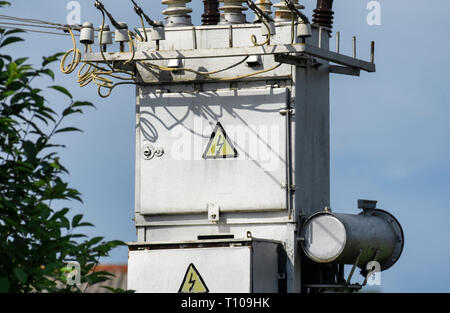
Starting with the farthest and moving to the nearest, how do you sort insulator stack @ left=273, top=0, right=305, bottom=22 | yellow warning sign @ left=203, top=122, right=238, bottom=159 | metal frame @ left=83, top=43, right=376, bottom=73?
insulator stack @ left=273, top=0, right=305, bottom=22 → yellow warning sign @ left=203, top=122, right=238, bottom=159 → metal frame @ left=83, top=43, right=376, bottom=73

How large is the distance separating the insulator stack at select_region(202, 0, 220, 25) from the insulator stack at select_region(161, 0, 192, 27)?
0.42 metres

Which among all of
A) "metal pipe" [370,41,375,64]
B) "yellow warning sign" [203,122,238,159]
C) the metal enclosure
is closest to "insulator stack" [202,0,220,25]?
"yellow warning sign" [203,122,238,159]

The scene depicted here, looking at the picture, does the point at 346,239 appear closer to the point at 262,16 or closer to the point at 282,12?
the point at 262,16

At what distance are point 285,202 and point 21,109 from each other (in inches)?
423

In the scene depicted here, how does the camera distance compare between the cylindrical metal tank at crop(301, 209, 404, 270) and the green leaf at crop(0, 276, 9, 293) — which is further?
the cylindrical metal tank at crop(301, 209, 404, 270)

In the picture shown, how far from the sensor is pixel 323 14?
22594mm

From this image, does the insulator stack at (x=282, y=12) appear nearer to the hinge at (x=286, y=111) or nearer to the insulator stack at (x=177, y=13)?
the insulator stack at (x=177, y=13)

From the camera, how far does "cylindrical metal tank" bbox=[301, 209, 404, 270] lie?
20609 millimetres

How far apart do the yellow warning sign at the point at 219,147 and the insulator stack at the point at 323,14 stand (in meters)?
3.12

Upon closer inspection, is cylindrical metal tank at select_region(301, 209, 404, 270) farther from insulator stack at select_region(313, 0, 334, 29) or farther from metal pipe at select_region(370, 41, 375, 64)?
insulator stack at select_region(313, 0, 334, 29)

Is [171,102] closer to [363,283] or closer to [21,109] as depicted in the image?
[363,283]

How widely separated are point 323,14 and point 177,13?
9.61ft
